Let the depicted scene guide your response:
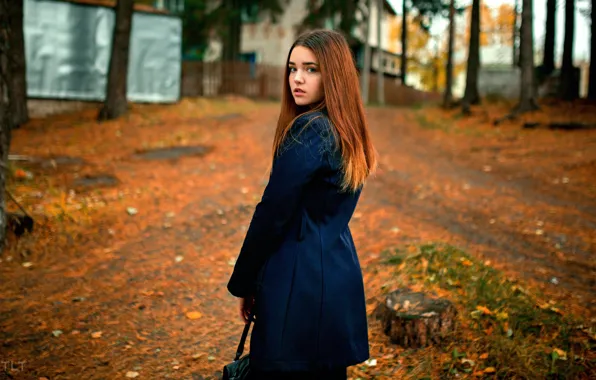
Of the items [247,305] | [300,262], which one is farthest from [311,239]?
[247,305]

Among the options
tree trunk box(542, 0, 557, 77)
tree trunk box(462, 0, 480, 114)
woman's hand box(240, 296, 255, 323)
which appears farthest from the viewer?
tree trunk box(542, 0, 557, 77)

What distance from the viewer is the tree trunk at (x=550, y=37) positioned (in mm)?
18828

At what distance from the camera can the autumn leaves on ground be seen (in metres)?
3.79

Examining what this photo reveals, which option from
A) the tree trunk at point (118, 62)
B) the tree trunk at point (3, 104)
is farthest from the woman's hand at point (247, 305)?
the tree trunk at point (118, 62)

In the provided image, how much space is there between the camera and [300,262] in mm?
2059

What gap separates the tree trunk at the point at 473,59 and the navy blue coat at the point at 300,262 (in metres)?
16.8

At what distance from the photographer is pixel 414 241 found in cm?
578

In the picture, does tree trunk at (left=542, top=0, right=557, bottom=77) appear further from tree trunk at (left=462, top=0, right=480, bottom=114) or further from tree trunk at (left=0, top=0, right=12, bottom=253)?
tree trunk at (left=0, top=0, right=12, bottom=253)

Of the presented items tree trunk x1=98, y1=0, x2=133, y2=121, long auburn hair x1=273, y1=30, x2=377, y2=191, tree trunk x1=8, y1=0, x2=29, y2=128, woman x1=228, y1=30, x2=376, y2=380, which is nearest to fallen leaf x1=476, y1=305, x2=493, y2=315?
woman x1=228, y1=30, x2=376, y2=380

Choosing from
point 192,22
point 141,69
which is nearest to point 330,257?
point 141,69

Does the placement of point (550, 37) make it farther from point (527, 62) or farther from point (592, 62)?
point (527, 62)

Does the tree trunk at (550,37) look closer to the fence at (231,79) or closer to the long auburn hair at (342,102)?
the fence at (231,79)

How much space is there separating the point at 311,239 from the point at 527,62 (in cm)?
1470

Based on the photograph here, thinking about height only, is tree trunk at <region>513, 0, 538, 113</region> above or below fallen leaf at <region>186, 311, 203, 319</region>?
above
